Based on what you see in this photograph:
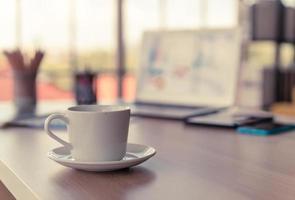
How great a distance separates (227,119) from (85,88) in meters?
0.43

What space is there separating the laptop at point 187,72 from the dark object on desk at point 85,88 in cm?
13

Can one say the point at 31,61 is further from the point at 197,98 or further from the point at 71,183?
the point at 71,183

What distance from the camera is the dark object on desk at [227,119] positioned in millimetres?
995

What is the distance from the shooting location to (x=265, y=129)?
3.04 ft

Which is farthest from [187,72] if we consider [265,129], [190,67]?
[265,129]

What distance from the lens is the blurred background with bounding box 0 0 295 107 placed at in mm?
3973

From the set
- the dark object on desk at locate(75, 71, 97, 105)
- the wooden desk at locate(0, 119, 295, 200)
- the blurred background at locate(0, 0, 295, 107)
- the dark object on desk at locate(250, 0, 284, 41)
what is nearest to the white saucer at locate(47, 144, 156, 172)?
the wooden desk at locate(0, 119, 295, 200)

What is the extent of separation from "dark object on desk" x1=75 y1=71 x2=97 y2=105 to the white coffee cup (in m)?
0.63

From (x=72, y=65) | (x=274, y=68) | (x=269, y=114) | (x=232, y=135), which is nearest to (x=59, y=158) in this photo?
(x=232, y=135)

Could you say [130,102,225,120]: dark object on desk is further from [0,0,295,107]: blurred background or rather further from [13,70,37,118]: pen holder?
[0,0,295,107]: blurred background

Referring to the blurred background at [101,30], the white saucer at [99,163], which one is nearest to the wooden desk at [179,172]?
the white saucer at [99,163]

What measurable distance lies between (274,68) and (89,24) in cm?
185

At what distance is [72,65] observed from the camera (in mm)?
4457

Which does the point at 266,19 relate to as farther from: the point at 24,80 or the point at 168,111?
the point at 24,80
